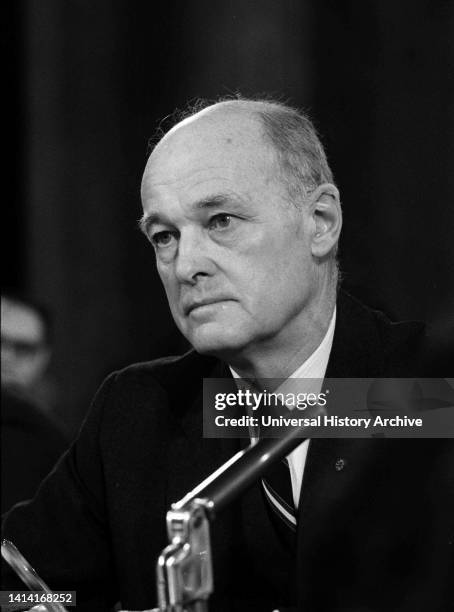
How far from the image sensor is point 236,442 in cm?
134

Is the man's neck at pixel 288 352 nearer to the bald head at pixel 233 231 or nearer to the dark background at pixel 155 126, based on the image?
the bald head at pixel 233 231

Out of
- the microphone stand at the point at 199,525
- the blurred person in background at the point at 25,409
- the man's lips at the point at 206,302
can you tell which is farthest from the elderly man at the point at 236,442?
the blurred person in background at the point at 25,409

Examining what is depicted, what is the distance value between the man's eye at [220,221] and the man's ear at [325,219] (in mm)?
135

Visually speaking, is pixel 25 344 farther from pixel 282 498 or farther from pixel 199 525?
pixel 199 525

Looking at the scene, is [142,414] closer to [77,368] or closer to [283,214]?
[283,214]

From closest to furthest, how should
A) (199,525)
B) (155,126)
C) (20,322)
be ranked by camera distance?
1. (199,525)
2. (155,126)
3. (20,322)

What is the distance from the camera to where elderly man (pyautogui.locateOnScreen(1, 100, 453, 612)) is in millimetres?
1140

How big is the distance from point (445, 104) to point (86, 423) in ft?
2.34

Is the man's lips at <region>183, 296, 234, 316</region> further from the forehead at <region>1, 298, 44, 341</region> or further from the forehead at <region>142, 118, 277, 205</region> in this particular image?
the forehead at <region>1, 298, 44, 341</region>

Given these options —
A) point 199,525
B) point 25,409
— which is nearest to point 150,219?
point 199,525

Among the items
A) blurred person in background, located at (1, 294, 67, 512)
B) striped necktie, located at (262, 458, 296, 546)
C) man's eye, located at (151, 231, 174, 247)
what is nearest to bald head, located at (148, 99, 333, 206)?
man's eye, located at (151, 231, 174, 247)

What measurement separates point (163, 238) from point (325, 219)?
228mm

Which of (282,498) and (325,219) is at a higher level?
(325,219)

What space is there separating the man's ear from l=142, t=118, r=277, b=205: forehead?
9 centimetres
